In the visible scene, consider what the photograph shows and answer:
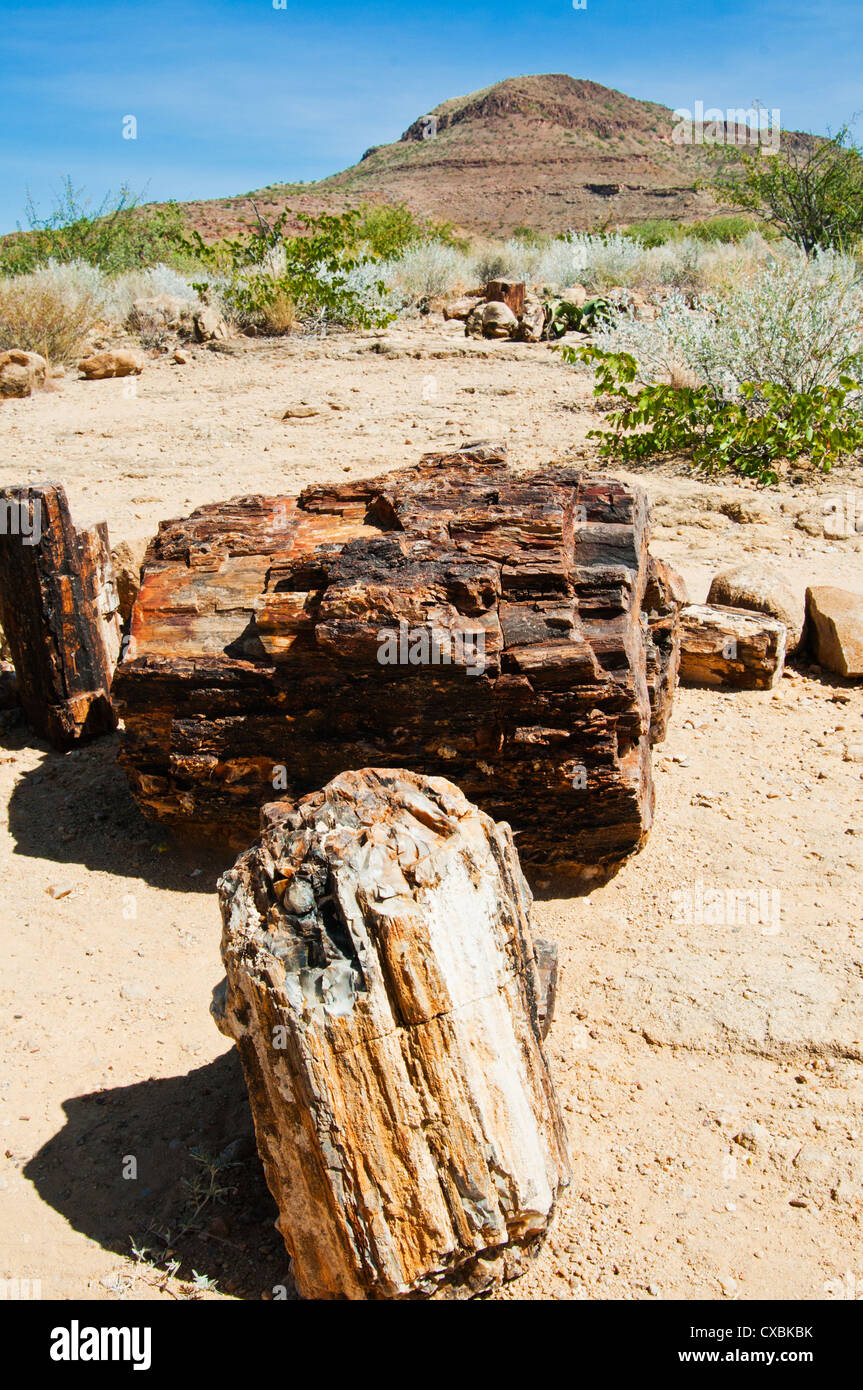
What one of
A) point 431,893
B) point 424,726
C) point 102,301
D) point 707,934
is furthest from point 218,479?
point 102,301

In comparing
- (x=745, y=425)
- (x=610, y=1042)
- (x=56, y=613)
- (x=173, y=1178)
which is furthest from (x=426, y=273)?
(x=173, y=1178)

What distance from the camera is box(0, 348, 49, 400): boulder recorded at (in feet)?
33.3

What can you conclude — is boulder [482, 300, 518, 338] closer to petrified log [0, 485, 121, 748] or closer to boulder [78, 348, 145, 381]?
boulder [78, 348, 145, 381]

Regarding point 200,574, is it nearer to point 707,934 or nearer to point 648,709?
point 648,709

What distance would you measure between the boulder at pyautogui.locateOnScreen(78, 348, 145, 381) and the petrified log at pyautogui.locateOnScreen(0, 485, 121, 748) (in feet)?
24.0

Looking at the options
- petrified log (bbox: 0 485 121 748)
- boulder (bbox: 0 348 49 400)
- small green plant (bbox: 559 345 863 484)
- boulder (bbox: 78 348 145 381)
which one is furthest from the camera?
boulder (bbox: 78 348 145 381)

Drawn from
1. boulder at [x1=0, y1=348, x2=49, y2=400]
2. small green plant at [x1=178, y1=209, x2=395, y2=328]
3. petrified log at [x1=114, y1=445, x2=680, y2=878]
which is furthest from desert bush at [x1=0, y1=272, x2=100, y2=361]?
petrified log at [x1=114, y1=445, x2=680, y2=878]

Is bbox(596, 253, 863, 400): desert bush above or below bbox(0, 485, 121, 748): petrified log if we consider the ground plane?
above

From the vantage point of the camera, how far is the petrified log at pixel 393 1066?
1.84 meters

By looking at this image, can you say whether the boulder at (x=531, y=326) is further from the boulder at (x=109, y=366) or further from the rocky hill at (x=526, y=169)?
the rocky hill at (x=526, y=169)

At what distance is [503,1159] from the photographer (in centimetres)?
187

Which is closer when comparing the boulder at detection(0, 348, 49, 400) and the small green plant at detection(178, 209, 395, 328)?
the boulder at detection(0, 348, 49, 400)

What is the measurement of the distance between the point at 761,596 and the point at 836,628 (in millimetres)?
449

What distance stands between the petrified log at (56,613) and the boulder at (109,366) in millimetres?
7318
